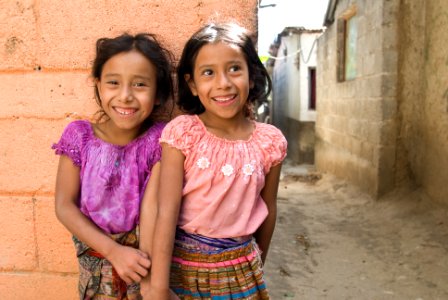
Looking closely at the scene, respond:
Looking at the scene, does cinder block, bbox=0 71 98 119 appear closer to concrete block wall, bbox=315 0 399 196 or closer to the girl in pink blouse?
the girl in pink blouse

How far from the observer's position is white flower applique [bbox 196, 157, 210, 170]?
1615mm

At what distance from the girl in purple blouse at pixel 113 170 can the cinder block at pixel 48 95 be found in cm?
37

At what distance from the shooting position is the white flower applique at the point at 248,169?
1644 millimetres

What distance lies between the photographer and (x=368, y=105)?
6.77 meters

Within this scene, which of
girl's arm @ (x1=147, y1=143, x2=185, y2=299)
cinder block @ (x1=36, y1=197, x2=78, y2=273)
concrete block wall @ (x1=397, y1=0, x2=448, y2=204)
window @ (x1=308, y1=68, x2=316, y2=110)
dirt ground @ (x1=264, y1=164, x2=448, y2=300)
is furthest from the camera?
window @ (x1=308, y1=68, x2=316, y2=110)

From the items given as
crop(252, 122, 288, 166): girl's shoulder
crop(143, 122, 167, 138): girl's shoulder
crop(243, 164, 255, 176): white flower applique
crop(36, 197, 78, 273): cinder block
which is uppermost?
crop(143, 122, 167, 138): girl's shoulder

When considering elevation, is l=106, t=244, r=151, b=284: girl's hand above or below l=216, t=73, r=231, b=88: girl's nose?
below

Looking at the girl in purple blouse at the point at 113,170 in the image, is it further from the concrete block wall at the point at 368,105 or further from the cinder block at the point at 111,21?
the concrete block wall at the point at 368,105

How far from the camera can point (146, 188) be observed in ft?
5.56

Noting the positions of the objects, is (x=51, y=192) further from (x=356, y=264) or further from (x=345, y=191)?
(x=345, y=191)

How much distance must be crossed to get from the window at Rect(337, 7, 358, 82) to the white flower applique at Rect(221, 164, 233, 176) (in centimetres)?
670

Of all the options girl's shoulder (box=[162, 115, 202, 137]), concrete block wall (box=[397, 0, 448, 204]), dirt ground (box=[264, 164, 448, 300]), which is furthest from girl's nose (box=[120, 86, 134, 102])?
concrete block wall (box=[397, 0, 448, 204])

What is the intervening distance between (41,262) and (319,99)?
915 centimetres

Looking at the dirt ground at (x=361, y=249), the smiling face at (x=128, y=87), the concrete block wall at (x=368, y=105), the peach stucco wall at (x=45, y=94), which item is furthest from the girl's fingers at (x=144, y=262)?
the concrete block wall at (x=368, y=105)
